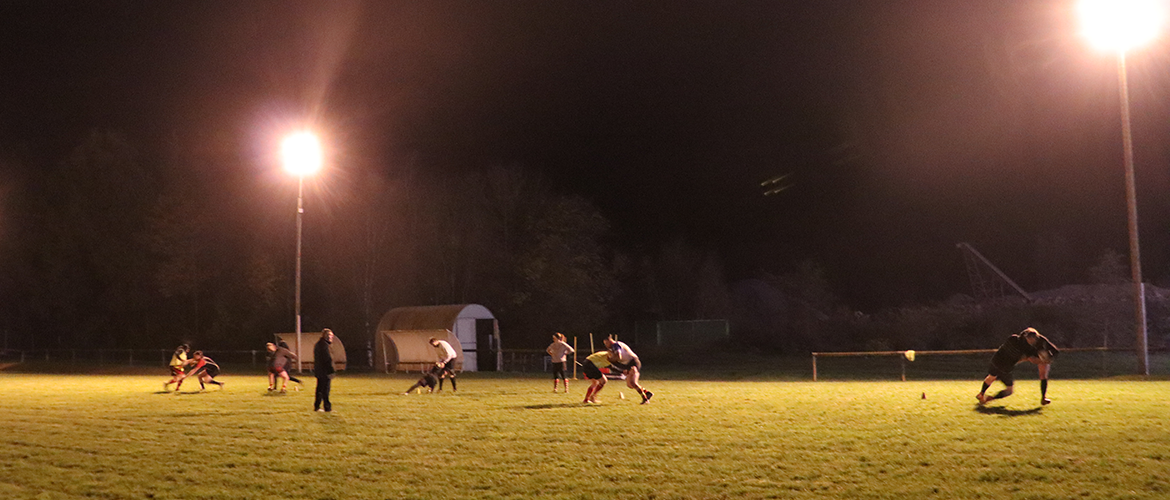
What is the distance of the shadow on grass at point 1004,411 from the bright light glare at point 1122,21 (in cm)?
1458

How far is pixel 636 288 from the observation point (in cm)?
9069

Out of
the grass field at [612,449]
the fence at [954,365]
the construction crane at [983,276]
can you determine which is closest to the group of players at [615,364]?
the grass field at [612,449]

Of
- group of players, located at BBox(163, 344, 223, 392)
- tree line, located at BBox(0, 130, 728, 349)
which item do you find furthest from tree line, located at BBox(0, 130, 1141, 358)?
group of players, located at BBox(163, 344, 223, 392)

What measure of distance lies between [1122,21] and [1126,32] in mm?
361

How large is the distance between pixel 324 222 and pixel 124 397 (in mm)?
30632

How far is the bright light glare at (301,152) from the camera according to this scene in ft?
118

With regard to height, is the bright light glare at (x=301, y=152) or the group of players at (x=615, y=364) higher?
the bright light glare at (x=301, y=152)

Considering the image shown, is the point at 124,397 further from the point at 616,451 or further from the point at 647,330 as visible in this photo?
the point at 647,330

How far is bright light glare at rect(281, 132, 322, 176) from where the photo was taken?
3603 cm

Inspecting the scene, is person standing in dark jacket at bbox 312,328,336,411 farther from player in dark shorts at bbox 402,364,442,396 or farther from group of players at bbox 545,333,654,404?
player in dark shorts at bbox 402,364,442,396

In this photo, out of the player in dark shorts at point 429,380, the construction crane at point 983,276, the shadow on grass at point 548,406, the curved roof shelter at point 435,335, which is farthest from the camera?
the construction crane at point 983,276

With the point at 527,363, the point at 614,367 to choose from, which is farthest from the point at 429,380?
the point at 527,363

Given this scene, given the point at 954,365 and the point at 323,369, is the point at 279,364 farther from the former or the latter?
the point at 954,365

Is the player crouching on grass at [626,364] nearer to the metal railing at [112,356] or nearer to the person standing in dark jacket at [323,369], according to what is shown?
the person standing in dark jacket at [323,369]
